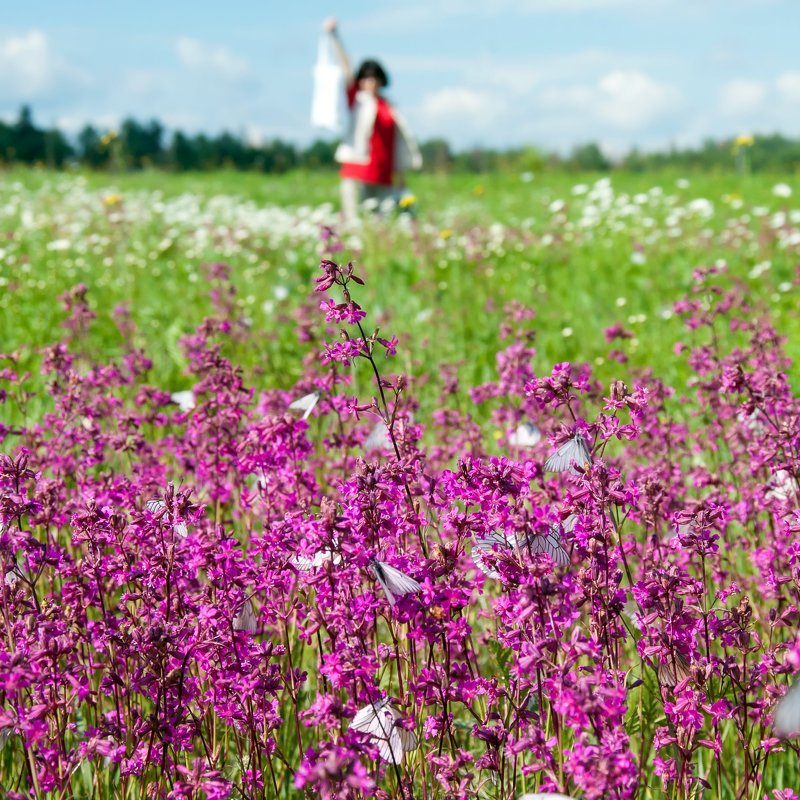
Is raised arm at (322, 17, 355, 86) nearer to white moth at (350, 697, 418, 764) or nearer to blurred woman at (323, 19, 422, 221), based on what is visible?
Result: blurred woman at (323, 19, 422, 221)

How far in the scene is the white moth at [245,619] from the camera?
248cm

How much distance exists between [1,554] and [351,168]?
46.0ft

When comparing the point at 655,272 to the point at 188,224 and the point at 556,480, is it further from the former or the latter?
the point at 556,480

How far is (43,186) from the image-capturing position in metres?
20.5

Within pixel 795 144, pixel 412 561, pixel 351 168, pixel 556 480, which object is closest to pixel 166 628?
pixel 412 561

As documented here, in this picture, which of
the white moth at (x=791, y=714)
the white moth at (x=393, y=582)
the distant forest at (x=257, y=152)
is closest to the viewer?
the white moth at (x=791, y=714)

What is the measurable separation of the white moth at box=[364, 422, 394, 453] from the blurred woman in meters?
11.6

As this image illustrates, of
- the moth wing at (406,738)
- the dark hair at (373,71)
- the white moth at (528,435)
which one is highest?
the dark hair at (373,71)

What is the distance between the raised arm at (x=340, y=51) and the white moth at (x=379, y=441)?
12.3m

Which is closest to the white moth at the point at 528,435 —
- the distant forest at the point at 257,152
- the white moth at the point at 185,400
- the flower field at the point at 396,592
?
the flower field at the point at 396,592

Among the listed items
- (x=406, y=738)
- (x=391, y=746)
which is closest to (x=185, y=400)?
(x=406, y=738)

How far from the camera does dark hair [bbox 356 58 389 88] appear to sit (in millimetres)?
15312

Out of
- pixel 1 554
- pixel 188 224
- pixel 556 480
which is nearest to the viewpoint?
pixel 1 554

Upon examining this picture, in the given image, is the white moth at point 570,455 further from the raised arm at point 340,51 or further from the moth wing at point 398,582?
the raised arm at point 340,51
